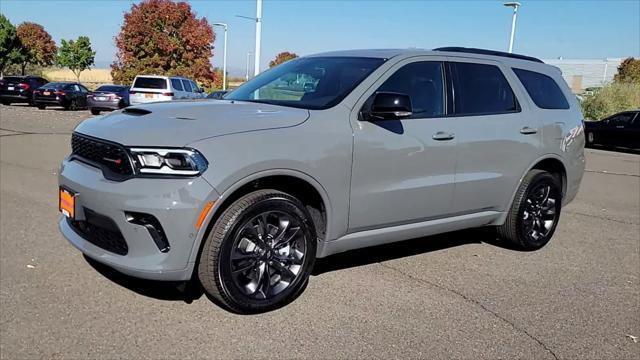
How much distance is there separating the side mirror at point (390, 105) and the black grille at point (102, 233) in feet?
6.29

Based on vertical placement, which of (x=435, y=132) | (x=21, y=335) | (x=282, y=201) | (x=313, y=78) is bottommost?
(x=21, y=335)

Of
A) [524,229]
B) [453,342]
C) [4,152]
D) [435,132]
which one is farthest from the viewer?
[4,152]

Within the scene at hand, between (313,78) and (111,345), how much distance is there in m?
2.54

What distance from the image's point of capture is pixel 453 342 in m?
3.44

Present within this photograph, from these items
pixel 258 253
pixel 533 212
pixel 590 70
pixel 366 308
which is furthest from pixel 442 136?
pixel 590 70

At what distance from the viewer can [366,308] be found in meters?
3.88

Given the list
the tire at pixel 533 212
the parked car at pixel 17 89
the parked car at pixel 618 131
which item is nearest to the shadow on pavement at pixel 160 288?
the tire at pixel 533 212

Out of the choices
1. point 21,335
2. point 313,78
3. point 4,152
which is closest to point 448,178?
point 313,78

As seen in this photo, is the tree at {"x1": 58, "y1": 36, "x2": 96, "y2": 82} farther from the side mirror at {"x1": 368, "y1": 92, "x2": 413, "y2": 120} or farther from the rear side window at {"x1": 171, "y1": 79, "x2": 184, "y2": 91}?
the side mirror at {"x1": 368, "y1": 92, "x2": 413, "y2": 120}

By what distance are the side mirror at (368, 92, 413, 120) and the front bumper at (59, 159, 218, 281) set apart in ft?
4.45

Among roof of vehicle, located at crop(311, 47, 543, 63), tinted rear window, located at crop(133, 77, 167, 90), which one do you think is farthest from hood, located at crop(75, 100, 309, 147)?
tinted rear window, located at crop(133, 77, 167, 90)

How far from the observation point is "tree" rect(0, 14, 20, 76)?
1984 inches

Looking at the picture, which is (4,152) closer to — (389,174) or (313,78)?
(313,78)

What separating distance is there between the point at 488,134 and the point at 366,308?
1.95 metres
